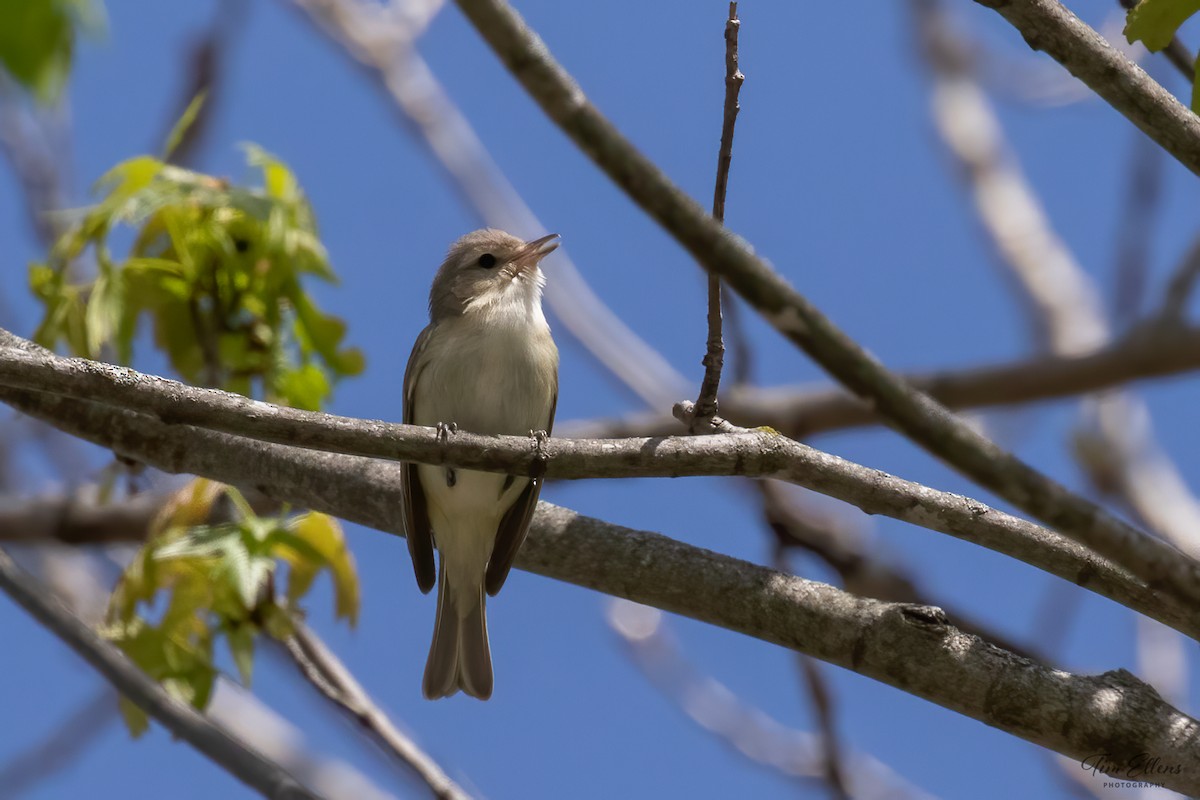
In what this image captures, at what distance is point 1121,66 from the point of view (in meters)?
3.41

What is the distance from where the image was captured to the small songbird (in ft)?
20.6

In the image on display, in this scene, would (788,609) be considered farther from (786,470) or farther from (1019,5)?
(1019,5)

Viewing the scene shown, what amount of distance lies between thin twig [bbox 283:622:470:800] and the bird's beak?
2693mm

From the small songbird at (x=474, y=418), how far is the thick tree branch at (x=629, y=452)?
224 centimetres

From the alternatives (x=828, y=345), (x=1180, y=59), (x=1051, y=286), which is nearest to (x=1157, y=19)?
(x=1180, y=59)

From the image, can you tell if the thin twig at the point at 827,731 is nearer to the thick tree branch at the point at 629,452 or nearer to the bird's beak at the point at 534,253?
the thick tree branch at the point at 629,452

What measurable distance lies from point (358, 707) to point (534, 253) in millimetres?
3122

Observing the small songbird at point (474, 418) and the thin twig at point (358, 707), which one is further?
the small songbird at point (474, 418)

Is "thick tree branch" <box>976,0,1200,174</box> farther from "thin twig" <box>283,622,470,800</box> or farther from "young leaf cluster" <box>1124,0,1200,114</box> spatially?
"thin twig" <box>283,622,470,800</box>

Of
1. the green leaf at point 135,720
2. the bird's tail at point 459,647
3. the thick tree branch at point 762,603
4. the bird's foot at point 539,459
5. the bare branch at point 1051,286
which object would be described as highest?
the bare branch at point 1051,286

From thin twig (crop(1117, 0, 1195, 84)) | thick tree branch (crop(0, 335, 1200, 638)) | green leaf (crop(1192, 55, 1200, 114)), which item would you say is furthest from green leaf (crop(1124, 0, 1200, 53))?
thick tree branch (crop(0, 335, 1200, 638))

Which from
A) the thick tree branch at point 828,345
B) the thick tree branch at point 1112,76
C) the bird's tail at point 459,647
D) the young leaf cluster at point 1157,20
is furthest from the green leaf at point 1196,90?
the bird's tail at point 459,647

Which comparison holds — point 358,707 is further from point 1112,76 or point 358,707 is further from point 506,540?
point 1112,76

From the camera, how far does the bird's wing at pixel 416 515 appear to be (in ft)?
18.1
